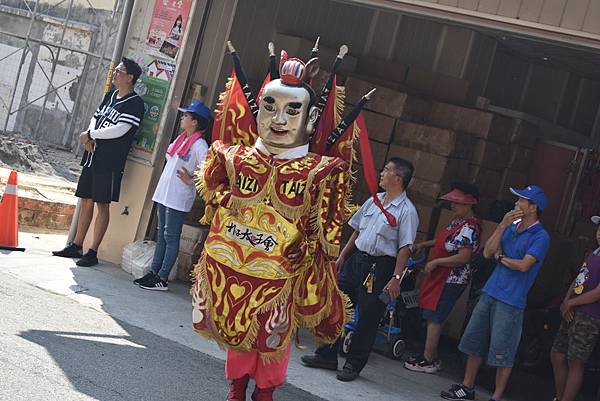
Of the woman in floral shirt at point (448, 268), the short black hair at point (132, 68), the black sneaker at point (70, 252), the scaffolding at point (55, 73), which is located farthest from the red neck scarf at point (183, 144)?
the scaffolding at point (55, 73)

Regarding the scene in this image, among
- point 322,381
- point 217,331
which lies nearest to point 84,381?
point 217,331

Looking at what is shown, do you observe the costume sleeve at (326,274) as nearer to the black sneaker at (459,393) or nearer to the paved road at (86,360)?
the paved road at (86,360)

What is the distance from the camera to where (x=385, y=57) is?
1194 centimetres

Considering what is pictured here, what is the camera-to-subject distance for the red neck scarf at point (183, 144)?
9.55 m

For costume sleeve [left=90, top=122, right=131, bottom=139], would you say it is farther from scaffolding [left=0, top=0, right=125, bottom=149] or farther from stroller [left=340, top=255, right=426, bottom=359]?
scaffolding [left=0, top=0, right=125, bottom=149]

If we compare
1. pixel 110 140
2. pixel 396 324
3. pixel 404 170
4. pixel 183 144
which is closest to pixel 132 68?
pixel 110 140

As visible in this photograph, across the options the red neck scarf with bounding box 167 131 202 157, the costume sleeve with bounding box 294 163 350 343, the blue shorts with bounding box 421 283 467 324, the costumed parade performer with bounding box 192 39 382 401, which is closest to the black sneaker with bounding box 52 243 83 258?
the red neck scarf with bounding box 167 131 202 157

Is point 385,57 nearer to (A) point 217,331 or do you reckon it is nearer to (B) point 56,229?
(B) point 56,229

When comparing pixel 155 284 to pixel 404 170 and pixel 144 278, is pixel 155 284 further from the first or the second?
pixel 404 170

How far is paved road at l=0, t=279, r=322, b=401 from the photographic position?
6102 mm

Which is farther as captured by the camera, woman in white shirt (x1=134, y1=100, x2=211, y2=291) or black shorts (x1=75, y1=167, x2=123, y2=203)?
black shorts (x1=75, y1=167, x2=123, y2=203)

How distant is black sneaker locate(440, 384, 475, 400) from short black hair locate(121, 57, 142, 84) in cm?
447

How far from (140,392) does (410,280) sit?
3933mm

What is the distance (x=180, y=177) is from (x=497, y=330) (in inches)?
134
